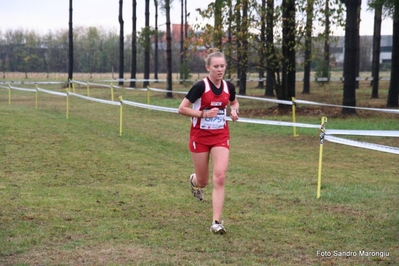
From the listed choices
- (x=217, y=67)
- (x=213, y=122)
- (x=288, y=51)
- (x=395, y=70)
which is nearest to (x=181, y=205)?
(x=213, y=122)

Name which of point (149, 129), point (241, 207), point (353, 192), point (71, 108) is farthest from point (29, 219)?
point (71, 108)

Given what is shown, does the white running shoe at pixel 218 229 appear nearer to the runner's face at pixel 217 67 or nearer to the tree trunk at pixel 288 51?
the runner's face at pixel 217 67

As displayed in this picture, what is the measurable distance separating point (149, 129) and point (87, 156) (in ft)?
22.5

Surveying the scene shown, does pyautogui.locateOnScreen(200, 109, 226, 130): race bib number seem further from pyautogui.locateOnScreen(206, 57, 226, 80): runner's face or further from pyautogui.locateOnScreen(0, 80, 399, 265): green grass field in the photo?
pyautogui.locateOnScreen(0, 80, 399, 265): green grass field

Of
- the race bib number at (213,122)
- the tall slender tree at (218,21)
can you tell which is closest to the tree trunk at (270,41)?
the tall slender tree at (218,21)

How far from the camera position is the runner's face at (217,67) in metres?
6.80

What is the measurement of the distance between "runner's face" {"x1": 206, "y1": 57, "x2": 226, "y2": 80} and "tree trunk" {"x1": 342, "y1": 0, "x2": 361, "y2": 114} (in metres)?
16.4

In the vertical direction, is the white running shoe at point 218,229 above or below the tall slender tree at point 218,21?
below

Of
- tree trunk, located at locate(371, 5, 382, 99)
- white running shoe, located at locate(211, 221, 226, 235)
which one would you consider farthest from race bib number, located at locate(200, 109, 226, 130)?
tree trunk, located at locate(371, 5, 382, 99)

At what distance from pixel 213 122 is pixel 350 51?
1707 cm

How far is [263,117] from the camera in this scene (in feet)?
77.2

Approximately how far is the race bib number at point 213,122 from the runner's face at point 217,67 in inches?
15.3

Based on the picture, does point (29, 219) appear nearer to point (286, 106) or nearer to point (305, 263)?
point (305, 263)

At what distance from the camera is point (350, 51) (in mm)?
22922
